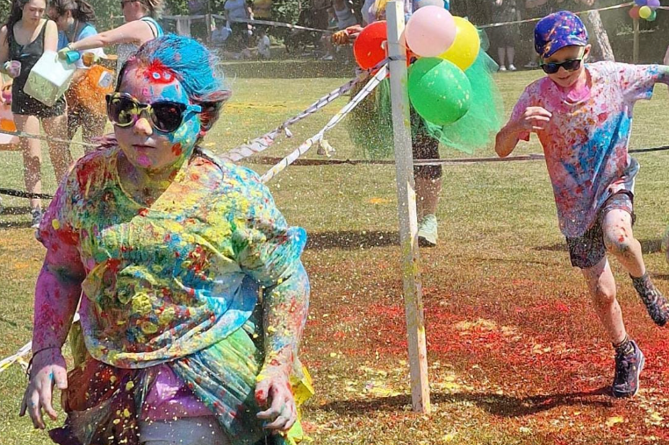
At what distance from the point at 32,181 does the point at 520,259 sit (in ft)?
13.3

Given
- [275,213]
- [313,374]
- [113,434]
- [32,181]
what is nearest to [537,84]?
[313,374]

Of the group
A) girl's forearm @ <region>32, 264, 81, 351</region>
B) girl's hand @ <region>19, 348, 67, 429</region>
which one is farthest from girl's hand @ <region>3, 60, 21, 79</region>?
girl's hand @ <region>19, 348, 67, 429</region>

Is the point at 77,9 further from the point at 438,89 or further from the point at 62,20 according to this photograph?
the point at 438,89

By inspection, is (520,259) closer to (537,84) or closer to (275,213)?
(537,84)

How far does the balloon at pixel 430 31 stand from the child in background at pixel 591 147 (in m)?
0.45

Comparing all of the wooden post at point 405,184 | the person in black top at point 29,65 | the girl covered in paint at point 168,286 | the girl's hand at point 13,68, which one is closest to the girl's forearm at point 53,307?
the girl covered in paint at point 168,286

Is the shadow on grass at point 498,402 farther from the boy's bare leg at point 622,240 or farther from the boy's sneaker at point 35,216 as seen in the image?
the boy's sneaker at point 35,216

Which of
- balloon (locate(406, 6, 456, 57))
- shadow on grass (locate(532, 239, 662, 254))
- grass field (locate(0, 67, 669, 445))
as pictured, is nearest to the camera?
grass field (locate(0, 67, 669, 445))

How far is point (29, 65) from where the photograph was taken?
336 inches

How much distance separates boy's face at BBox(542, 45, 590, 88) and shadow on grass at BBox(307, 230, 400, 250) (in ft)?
11.4

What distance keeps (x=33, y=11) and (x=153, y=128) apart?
6561mm

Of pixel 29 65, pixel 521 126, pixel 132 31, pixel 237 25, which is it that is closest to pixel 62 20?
pixel 29 65

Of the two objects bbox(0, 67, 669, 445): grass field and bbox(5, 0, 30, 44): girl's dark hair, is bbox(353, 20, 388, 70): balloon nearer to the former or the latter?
bbox(0, 67, 669, 445): grass field

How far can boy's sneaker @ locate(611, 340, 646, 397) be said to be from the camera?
15.3 ft
